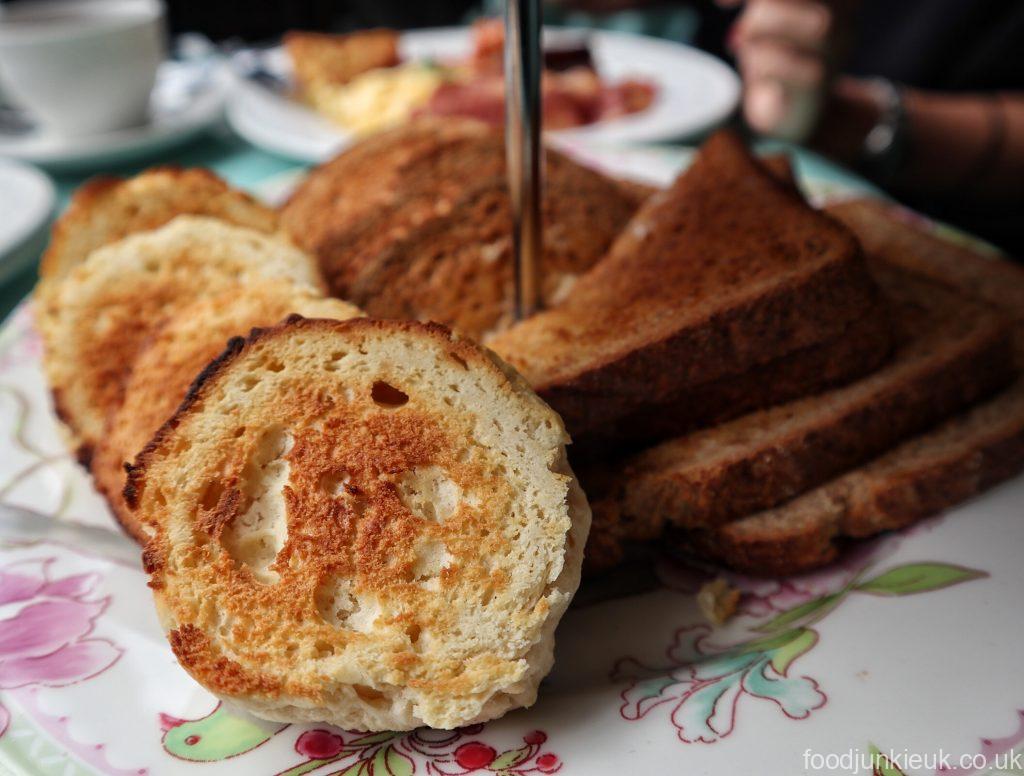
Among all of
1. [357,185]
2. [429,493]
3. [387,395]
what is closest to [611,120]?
[357,185]

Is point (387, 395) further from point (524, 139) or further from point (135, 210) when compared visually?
point (135, 210)

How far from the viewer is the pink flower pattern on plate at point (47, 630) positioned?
1098mm

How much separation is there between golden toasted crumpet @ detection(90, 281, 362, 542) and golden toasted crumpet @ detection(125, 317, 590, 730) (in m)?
0.19

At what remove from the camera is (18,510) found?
137cm

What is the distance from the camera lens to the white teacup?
2.72 meters

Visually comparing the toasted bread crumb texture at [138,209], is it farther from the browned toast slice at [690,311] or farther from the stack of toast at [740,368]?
the browned toast slice at [690,311]

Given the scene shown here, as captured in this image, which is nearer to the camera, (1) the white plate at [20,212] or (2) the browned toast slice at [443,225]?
(2) the browned toast slice at [443,225]

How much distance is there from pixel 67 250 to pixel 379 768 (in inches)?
47.7

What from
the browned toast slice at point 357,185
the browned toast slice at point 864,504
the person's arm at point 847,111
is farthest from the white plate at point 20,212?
the person's arm at point 847,111

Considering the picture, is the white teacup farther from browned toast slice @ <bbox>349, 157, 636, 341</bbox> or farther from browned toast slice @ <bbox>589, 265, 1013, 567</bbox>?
browned toast slice @ <bbox>589, 265, 1013, 567</bbox>

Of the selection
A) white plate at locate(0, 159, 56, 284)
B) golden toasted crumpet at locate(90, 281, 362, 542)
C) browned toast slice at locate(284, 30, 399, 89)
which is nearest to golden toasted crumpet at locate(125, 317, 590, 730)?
golden toasted crumpet at locate(90, 281, 362, 542)

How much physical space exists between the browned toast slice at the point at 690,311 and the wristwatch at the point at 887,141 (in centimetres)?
184

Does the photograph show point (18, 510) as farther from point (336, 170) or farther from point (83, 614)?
point (336, 170)

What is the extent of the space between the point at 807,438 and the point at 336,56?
270cm
